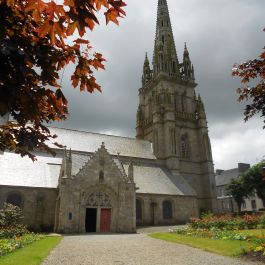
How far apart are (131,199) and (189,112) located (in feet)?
87.0

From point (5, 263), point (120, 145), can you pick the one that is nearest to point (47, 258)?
point (5, 263)

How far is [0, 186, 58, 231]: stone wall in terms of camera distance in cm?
2744

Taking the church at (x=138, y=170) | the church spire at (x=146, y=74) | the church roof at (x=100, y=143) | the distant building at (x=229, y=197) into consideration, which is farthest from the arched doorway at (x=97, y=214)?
the distant building at (x=229, y=197)

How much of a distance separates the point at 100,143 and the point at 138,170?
24.3 ft

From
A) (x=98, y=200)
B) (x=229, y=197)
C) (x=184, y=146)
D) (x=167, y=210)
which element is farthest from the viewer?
(x=229, y=197)

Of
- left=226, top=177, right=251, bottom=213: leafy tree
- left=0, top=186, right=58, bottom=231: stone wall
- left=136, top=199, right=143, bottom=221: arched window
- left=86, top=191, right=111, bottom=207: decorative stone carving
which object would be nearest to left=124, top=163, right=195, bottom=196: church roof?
left=136, top=199, right=143, bottom=221: arched window

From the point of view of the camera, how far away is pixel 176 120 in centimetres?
4659

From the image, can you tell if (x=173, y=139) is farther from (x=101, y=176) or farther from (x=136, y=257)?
(x=136, y=257)

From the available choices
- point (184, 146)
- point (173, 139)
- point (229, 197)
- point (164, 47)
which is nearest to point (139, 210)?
point (173, 139)

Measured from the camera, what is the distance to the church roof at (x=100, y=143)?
125 ft

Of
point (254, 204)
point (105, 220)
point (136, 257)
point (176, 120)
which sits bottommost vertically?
point (136, 257)

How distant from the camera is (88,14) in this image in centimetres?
307

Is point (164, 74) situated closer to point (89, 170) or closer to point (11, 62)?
point (89, 170)

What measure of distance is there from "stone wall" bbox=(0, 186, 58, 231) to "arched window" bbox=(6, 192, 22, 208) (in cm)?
21
